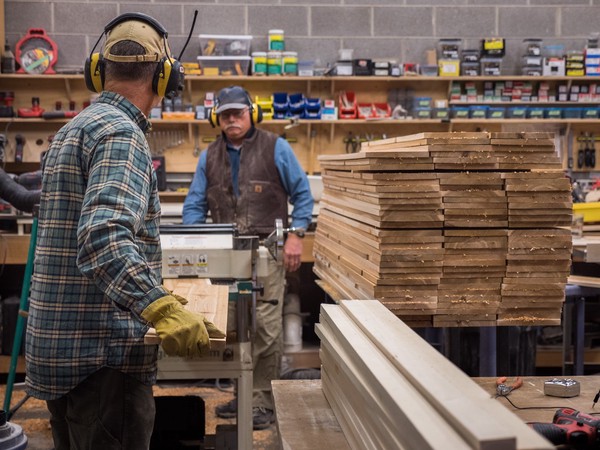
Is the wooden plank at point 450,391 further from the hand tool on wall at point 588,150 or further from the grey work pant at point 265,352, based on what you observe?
the hand tool on wall at point 588,150

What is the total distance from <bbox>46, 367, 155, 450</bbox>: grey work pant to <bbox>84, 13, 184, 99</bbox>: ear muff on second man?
29.5 inches

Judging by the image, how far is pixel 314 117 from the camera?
240 inches

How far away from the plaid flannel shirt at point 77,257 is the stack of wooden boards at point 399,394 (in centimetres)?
45

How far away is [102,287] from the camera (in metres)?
1.64

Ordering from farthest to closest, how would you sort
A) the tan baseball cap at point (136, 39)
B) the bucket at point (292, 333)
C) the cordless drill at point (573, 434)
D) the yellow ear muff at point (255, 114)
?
1. the bucket at point (292, 333)
2. the yellow ear muff at point (255, 114)
3. the tan baseball cap at point (136, 39)
4. the cordless drill at point (573, 434)

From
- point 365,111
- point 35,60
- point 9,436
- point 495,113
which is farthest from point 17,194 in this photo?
point 495,113

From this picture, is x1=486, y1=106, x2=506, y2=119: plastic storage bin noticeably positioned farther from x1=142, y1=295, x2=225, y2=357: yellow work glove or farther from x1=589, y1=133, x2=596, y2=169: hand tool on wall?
x1=142, y1=295, x2=225, y2=357: yellow work glove

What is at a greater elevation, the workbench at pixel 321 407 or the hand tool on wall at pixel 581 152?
the hand tool on wall at pixel 581 152

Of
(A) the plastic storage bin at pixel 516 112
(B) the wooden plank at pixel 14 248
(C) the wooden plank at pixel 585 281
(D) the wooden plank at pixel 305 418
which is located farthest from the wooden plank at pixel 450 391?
(A) the plastic storage bin at pixel 516 112

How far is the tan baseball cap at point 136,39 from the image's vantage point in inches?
76.6

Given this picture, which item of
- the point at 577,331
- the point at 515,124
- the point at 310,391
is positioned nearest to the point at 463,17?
the point at 515,124

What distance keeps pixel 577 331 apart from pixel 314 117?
3.07m

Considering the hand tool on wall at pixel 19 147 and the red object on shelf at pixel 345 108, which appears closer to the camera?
the hand tool on wall at pixel 19 147

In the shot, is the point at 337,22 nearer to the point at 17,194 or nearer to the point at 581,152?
the point at 581,152
